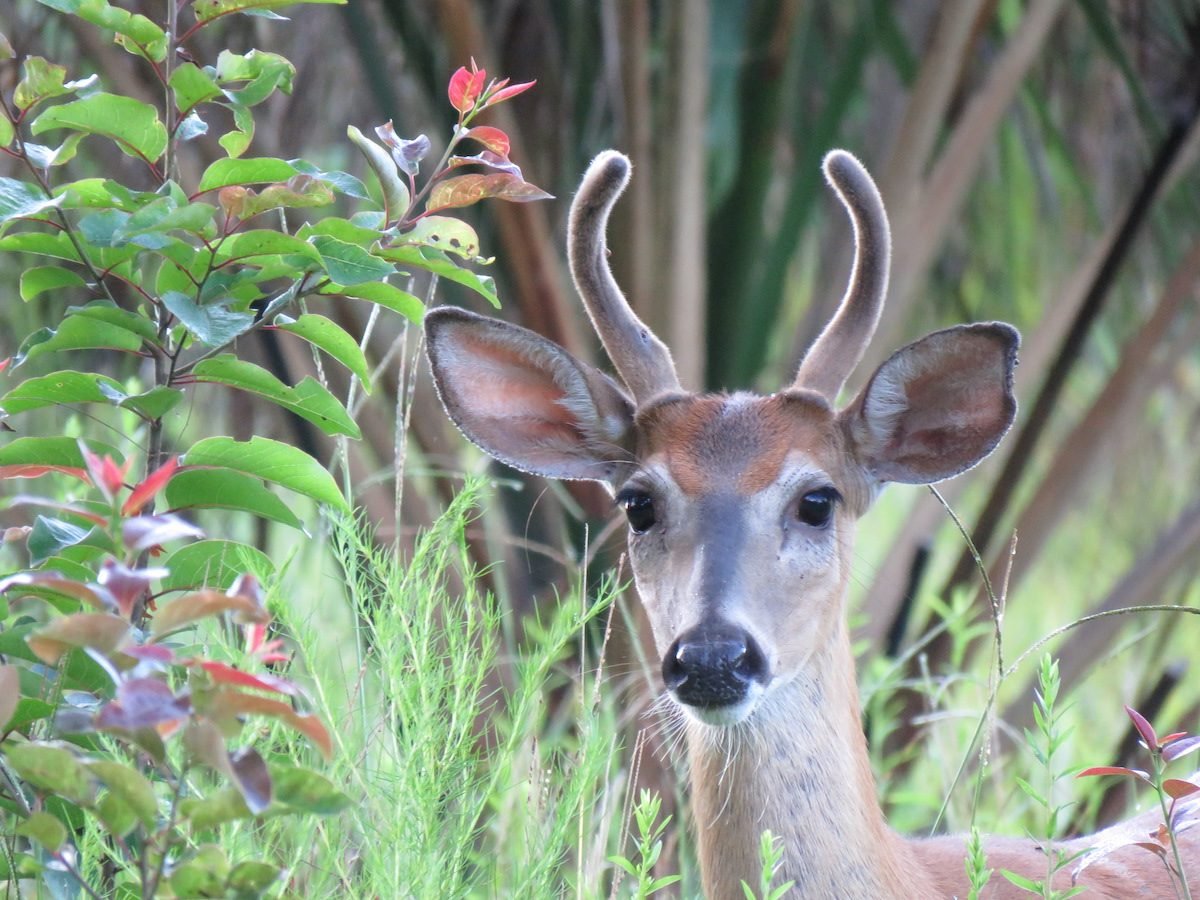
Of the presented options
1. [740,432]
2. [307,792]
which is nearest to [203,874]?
[307,792]

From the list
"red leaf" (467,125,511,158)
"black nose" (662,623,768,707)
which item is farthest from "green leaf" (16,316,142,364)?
"black nose" (662,623,768,707)

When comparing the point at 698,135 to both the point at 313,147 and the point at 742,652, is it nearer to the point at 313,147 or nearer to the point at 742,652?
the point at 313,147

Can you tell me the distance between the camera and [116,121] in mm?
2238

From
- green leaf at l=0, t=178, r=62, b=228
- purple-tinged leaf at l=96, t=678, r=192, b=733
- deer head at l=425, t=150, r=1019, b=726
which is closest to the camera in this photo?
purple-tinged leaf at l=96, t=678, r=192, b=733

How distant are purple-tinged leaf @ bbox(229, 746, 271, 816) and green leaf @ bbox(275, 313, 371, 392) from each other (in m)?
0.87

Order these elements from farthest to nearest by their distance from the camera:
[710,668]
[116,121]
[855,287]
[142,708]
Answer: [855,287], [710,668], [116,121], [142,708]

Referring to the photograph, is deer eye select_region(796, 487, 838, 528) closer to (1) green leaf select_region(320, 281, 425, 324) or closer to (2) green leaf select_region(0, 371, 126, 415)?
(1) green leaf select_region(320, 281, 425, 324)

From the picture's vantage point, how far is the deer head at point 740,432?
2.98 m

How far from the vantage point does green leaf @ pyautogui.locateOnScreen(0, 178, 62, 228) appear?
6.92ft

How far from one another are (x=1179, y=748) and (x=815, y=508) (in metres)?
1.06

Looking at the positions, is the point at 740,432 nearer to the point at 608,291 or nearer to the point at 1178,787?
the point at 608,291

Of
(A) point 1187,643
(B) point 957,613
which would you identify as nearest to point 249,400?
(B) point 957,613

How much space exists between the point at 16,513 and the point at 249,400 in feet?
3.31

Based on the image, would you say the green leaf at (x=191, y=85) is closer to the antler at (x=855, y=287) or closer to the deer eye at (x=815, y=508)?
the deer eye at (x=815, y=508)
